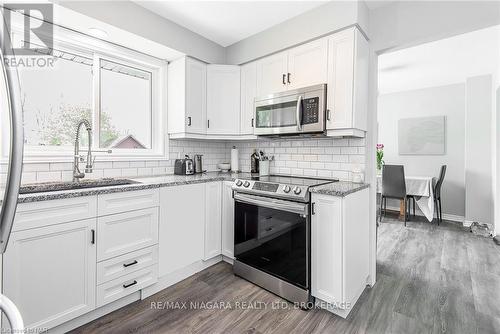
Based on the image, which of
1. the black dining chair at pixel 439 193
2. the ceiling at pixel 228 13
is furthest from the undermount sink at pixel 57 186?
the black dining chair at pixel 439 193

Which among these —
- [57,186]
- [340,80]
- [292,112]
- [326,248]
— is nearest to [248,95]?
[292,112]

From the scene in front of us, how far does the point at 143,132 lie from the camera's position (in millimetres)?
2771

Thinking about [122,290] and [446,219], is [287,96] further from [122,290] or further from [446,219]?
[446,219]

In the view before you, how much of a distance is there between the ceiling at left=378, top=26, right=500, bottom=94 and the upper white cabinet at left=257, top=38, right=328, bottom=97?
5.23 ft

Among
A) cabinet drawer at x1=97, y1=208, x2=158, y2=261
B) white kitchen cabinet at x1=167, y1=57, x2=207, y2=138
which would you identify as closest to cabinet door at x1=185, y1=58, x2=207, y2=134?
white kitchen cabinet at x1=167, y1=57, x2=207, y2=138

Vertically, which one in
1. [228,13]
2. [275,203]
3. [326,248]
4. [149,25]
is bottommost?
[326,248]

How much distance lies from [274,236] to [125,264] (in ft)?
3.88

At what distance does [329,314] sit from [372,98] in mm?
1864

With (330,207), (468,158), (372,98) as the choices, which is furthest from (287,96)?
(468,158)

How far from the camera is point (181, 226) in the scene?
88.7 inches

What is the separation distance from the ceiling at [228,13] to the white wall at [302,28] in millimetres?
62

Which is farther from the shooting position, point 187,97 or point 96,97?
point 187,97

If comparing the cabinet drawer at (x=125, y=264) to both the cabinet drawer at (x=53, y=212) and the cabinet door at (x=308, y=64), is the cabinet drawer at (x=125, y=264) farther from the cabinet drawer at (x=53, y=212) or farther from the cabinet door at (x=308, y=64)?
the cabinet door at (x=308, y=64)

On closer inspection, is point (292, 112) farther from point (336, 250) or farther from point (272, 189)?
point (336, 250)
